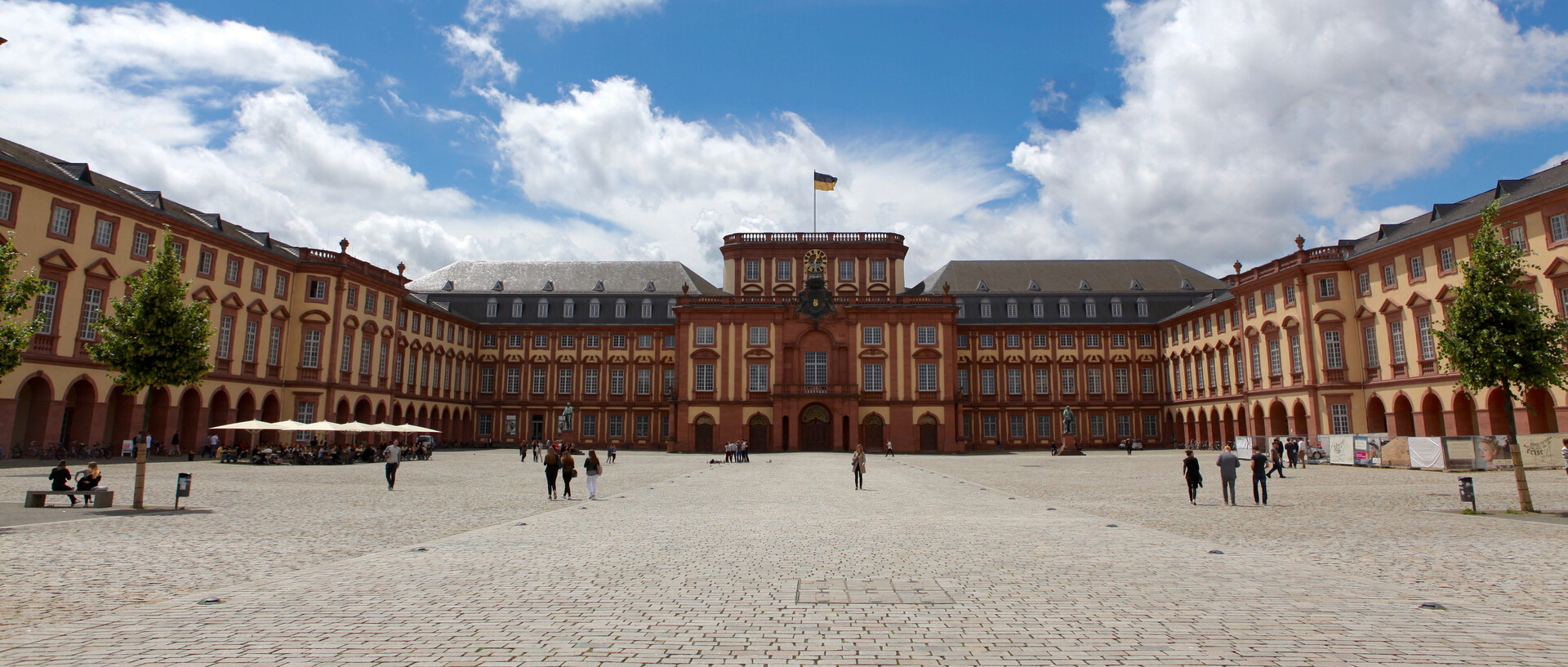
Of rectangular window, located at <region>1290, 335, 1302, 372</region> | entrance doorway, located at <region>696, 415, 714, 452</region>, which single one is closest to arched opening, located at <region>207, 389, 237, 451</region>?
entrance doorway, located at <region>696, 415, 714, 452</region>

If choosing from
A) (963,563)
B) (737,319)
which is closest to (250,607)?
(963,563)

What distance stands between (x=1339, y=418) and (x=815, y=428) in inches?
1358

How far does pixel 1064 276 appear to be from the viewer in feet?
256

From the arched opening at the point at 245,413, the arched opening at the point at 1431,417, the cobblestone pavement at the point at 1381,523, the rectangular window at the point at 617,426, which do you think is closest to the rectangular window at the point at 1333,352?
the arched opening at the point at 1431,417

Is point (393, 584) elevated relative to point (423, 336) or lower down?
lower down

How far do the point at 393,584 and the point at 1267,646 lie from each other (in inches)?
361

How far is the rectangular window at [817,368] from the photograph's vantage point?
6475 centimetres

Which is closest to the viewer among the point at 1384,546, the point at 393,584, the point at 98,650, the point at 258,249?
the point at 98,650

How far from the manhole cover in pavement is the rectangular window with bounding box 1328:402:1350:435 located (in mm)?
48898

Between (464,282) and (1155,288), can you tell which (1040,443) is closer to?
(1155,288)

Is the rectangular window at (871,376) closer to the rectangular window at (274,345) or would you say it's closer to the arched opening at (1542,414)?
the arched opening at (1542,414)

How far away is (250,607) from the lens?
8.36 meters

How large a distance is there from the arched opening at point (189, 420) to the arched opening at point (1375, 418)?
65.6 m

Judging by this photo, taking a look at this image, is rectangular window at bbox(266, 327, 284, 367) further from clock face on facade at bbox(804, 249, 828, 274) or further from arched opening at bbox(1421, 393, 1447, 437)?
arched opening at bbox(1421, 393, 1447, 437)
